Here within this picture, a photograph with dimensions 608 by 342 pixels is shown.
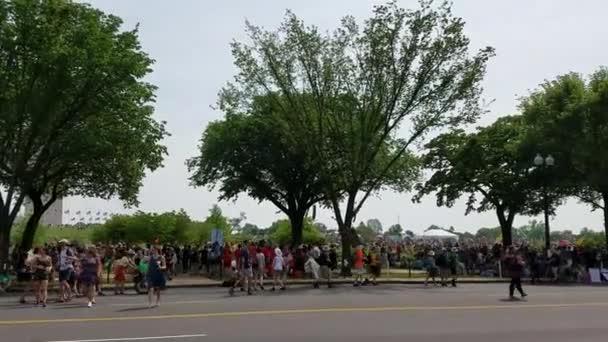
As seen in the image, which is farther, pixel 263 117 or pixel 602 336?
pixel 263 117

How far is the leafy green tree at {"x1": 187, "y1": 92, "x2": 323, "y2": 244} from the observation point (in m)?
53.3

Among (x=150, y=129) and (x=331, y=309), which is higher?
(x=150, y=129)

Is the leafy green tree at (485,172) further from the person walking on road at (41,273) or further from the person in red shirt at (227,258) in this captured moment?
the person walking on road at (41,273)

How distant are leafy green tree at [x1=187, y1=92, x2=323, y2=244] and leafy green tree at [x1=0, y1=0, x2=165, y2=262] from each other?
1565 cm

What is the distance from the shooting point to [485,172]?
182 ft

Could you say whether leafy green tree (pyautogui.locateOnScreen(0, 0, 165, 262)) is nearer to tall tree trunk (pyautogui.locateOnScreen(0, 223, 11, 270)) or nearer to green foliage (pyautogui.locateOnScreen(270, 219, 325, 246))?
tall tree trunk (pyautogui.locateOnScreen(0, 223, 11, 270))

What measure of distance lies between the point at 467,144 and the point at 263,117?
18.3 metres

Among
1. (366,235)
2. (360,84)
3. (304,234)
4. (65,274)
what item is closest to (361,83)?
(360,84)

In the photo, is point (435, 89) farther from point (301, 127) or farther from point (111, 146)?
point (111, 146)

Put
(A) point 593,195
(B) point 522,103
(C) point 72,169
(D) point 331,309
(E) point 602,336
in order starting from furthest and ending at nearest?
(B) point 522,103, (A) point 593,195, (C) point 72,169, (D) point 331,309, (E) point 602,336

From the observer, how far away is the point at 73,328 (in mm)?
15109

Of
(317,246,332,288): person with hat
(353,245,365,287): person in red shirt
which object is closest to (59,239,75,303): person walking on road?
(317,246,332,288): person with hat

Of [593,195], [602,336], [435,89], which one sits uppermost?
[435,89]

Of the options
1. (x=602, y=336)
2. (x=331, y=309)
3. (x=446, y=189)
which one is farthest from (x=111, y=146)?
(x=446, y=189)
